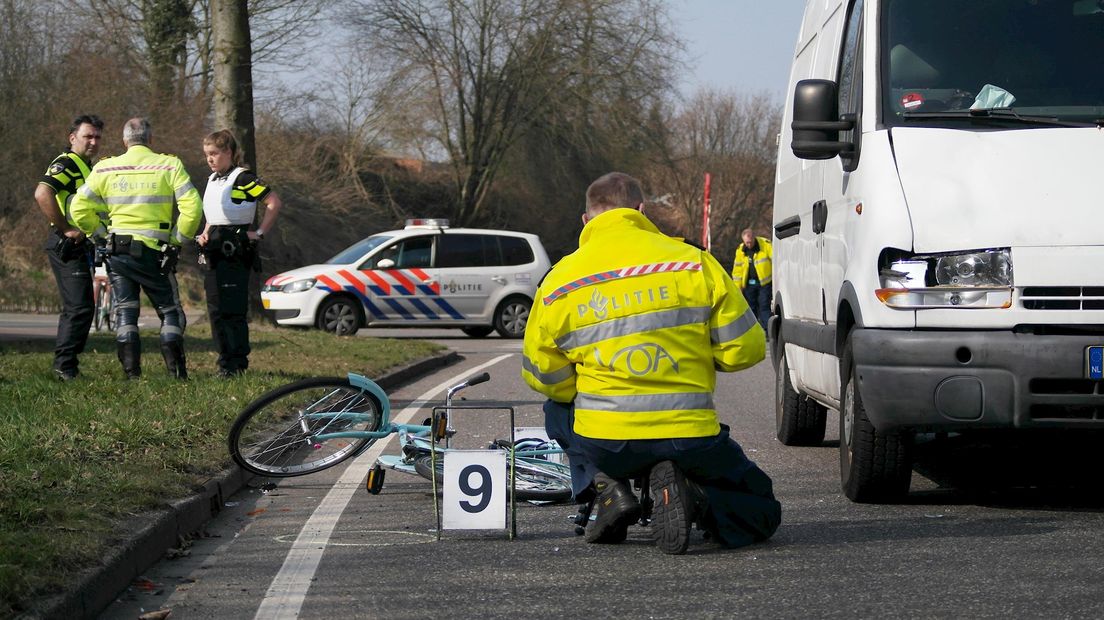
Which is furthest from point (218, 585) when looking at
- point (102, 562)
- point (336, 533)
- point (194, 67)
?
point (194, 67)

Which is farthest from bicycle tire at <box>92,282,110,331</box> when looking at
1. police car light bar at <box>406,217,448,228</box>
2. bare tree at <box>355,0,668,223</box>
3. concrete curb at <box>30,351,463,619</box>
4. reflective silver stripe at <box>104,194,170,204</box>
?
bare tree at <box>355,0,668,223</box>

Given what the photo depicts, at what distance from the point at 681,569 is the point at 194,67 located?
99.1ft

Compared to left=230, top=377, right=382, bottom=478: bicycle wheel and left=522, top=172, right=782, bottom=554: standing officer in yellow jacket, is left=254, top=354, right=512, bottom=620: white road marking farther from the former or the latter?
left=522, top=172, right=782, bottom=554: standing officer in yellow jacket

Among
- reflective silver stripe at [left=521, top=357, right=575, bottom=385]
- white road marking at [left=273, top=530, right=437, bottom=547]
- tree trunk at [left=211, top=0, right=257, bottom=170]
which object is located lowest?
white road marking at [left=273, top=530, right=437, bottom=547]

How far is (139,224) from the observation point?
1041 centimetres

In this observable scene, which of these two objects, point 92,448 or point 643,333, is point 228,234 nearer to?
point 92,448

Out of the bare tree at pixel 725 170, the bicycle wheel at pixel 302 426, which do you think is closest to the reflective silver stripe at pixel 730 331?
the bicycle wheel at pixel 302 426

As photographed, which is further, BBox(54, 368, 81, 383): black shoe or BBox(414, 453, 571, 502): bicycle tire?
BBox(54, 368, 81, 383): black shoe

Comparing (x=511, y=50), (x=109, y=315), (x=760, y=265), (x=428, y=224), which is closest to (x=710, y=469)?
(x=109, y=315)

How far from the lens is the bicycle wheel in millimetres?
6930

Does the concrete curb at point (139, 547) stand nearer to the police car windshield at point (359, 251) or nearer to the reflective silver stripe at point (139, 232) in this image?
the reflective silver stripe at point (139, 232)

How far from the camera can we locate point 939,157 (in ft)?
19.9

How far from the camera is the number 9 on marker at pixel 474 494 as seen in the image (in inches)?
232

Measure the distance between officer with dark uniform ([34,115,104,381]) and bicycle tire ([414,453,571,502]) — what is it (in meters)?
4.73
